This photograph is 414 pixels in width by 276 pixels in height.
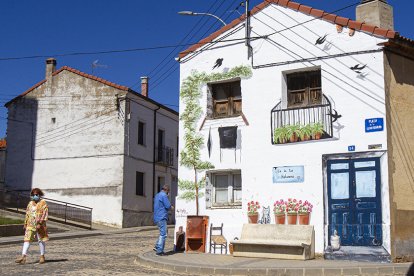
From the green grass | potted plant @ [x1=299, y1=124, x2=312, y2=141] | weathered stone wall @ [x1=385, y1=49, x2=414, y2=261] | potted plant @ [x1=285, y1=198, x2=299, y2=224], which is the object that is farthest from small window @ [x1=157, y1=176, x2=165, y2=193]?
weathered stone wall @ [x1=385, y1=49, x2=414, y2=261]

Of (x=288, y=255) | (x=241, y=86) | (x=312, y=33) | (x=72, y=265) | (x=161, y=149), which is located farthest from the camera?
(x=161, y=149)

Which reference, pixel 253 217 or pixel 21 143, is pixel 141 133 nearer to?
pixel 21 143

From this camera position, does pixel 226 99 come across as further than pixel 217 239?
Yes

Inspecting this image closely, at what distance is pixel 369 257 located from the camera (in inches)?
512

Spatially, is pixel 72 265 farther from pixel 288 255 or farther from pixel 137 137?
pixel 137 137

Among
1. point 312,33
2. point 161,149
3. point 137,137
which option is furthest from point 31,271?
point 161,149

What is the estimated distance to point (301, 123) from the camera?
1458cm

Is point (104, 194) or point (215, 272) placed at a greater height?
point (104, 194)

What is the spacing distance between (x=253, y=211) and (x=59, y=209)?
639 inches

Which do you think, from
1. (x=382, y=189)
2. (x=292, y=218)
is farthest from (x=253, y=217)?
(x=382, y=189)

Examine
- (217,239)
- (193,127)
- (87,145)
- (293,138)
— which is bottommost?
(217,239)

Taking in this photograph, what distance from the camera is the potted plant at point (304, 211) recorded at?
14.0 m

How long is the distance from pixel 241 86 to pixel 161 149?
19099 millimetres

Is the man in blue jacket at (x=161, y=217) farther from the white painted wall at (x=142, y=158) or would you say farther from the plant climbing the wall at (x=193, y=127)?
the white painted wall at (x=142, y=158)
